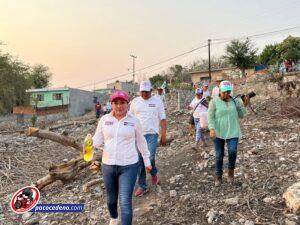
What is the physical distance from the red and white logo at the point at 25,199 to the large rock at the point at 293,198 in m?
3.04

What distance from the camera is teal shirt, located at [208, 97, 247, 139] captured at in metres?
5.70

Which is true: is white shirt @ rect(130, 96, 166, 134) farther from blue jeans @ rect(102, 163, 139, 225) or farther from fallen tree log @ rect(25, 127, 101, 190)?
fallen tree log @ rect(25, 127, 101, 190)

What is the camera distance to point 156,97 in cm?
614

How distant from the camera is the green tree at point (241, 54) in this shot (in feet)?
126

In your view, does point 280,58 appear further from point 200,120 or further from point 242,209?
point 242,209

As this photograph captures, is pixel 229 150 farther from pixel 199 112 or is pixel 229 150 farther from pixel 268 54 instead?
pixel 268 54

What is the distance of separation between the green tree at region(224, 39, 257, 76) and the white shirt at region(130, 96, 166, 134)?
111 ft

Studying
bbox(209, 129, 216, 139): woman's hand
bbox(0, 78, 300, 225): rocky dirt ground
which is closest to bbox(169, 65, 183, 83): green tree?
bbox(0, 78, 300, 225): rocky dirt ground

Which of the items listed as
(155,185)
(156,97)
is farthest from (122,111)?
(155,185)

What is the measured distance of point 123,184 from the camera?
4195 millimetres

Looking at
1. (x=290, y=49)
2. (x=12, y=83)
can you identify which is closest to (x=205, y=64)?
(x=290, y=49)

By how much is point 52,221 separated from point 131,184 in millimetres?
2155

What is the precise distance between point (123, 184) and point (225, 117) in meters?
2.16

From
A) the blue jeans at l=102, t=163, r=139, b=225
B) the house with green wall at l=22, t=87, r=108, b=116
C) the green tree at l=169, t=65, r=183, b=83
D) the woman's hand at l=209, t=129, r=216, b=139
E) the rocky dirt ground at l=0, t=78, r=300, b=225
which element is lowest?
the rocky dirt ground at l=0, t=78, r=300, b=225
